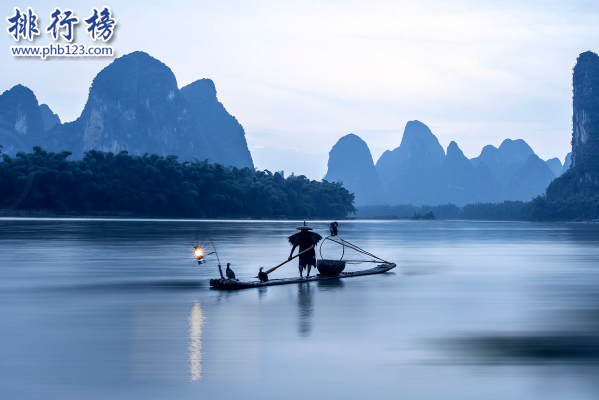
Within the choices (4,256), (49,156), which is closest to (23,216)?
(49,156)

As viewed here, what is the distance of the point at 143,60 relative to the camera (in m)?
199

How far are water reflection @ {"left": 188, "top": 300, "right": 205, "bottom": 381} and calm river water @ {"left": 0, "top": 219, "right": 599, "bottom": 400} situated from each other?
23mm

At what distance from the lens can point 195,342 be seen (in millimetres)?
8031

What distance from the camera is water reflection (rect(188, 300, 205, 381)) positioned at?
6598 millimetres

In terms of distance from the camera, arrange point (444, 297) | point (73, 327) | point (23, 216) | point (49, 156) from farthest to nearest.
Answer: point (49, 156) → point (23, 216) → point (444, 297) → point (73, 327)

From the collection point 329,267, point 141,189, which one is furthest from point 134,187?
point 329,267

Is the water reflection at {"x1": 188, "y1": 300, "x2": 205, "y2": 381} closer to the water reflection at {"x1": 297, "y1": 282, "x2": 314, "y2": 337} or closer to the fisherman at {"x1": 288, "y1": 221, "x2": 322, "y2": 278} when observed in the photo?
the water reflection at {"x1": 297, "y1": 282, "x2": 314, "y2": 337}

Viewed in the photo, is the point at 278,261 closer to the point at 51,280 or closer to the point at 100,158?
the point at 51,280

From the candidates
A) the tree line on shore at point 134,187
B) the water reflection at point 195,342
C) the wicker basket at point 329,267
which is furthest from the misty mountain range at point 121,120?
the water reflection at point 195,342

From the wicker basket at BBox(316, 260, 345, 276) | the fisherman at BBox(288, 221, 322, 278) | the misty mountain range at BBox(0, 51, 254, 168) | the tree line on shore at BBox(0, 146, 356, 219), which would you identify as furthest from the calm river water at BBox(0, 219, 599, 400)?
the misty mountain range at BBox(0, 51, 254, 168)

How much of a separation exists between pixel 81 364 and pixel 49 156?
72.8 metres

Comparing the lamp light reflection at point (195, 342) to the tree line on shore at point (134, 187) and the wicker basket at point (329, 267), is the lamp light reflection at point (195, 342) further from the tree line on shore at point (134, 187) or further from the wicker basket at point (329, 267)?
the tree line on shore at point (134, 187)

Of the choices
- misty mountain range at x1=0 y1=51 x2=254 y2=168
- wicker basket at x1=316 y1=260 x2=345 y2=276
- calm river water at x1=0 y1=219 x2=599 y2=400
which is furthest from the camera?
misty mountain range at x1=0 y1=51 x2=254 y2=168

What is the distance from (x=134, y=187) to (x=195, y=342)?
73.0 metres
